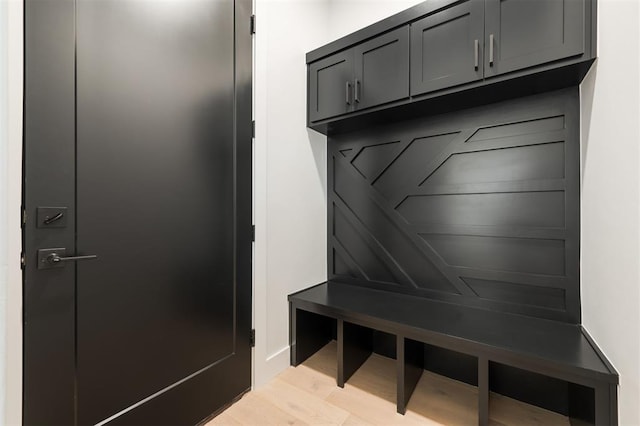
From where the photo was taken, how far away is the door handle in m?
1.05

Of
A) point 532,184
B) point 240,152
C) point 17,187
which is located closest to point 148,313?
point 17,187

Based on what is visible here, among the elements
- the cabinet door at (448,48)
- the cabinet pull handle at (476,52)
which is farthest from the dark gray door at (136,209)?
the cabinet pull handle at (476,52)

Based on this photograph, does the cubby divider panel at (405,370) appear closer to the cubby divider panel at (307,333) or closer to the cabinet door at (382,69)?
the cubby divider panel at (307,333)

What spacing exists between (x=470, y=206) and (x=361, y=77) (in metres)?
1.17

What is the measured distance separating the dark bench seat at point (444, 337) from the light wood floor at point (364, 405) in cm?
9

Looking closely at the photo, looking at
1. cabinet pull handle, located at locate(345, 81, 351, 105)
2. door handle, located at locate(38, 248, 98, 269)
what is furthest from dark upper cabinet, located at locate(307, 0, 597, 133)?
door handle, located at locate(38, 248, 98, 269)

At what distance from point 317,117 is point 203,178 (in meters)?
1.04

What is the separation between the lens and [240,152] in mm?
1736

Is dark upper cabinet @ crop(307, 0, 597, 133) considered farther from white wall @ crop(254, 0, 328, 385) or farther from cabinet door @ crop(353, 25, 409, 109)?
white wall @ crop(254, 0, 328, 385)

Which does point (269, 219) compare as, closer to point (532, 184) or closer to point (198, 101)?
point (198, 101)

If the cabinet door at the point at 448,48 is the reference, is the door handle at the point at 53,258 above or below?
below

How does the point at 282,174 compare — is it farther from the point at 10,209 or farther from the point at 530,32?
the point at 530,32

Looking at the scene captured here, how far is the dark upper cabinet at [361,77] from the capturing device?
1.79m

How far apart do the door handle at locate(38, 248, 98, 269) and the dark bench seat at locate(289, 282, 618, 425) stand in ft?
4.33
